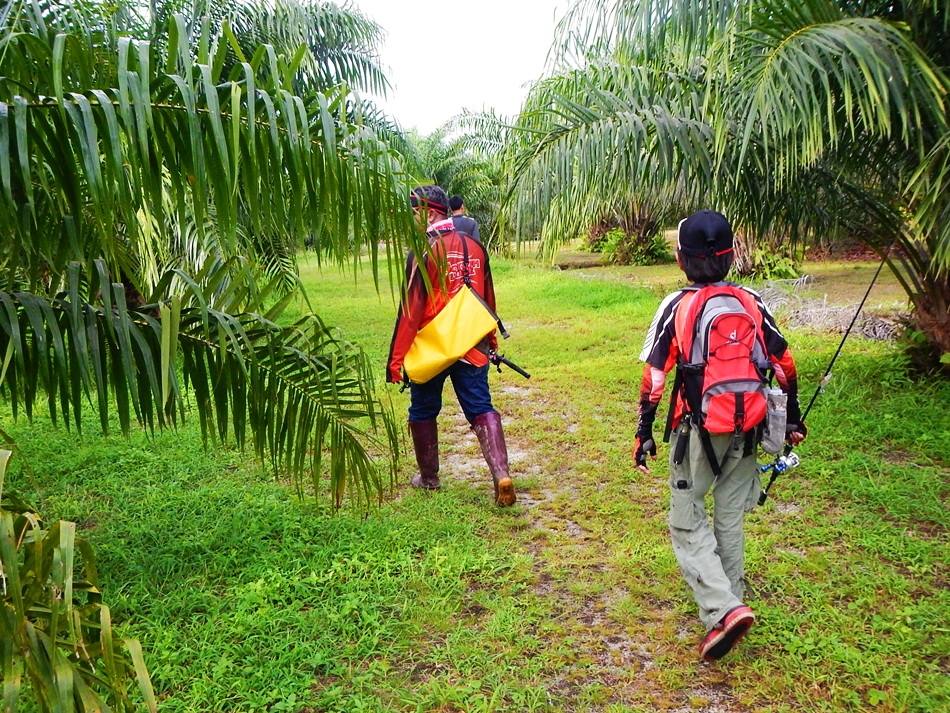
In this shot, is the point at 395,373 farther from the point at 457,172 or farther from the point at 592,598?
the point at 457,172

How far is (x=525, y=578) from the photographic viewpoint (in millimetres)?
3191

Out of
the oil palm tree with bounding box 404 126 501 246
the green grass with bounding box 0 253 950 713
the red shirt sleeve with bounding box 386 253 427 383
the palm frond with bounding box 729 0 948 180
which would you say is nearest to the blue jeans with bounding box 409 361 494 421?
the red shirt sleeve with bounding box 386 253 427 383

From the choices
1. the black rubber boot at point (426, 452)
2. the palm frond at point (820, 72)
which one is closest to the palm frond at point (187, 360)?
the black rubber boot at point (426, 452)

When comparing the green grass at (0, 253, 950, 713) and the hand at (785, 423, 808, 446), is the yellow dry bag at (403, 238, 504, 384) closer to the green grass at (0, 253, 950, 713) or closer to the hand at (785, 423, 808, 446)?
the green grass at (0, 253, 950, 713)

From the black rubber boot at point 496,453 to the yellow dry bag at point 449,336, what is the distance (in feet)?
1.14

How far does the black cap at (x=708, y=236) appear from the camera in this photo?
8.48 feet

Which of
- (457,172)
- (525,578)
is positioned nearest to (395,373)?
(525,578)

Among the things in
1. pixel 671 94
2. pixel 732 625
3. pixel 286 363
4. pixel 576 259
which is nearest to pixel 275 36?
pixel 671 94

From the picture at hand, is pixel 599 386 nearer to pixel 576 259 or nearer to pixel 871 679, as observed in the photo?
pixel 871 679

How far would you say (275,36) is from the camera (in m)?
7.65

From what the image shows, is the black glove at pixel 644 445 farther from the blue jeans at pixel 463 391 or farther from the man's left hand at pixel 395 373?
the man's left hand at pixel 395 373

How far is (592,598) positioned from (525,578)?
0.30 m

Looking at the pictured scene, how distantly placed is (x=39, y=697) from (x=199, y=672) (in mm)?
1594

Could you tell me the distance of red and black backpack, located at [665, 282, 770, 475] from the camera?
2.52m
